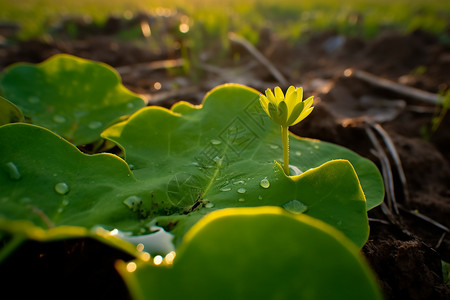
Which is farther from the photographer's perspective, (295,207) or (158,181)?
(158,181)

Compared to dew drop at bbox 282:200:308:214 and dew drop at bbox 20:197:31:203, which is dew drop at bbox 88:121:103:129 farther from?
dew drop at bbox 282:200:308:214

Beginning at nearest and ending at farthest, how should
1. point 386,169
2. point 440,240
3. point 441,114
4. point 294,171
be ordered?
point 294,171, point 440,240, point 386,169, point 441,114

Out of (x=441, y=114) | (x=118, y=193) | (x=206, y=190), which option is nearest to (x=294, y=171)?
(x=206, y=190)

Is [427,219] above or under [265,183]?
under

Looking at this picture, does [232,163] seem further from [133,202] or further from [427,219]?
[427,219]

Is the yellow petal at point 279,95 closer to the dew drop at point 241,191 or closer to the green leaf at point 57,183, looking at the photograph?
the dew drop at point 241,191

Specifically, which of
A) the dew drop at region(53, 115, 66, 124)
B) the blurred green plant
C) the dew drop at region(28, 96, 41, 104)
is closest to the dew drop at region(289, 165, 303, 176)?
the dew drop at region(53, 115, 66, 124)

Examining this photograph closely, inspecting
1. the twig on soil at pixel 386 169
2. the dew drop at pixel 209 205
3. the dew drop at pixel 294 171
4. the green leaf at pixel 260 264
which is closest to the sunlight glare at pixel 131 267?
the green leaf at pixel 260 264

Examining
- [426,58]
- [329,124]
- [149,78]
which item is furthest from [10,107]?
[426,58]
